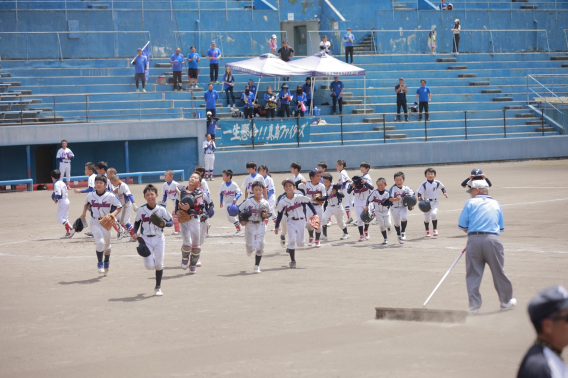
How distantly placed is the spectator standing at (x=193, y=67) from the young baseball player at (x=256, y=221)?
74.2 ft

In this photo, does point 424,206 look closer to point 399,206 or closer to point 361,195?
point 399,206

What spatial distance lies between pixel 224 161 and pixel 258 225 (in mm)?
18986

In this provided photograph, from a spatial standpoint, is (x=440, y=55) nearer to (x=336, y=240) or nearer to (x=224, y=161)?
(x=224, y=161)

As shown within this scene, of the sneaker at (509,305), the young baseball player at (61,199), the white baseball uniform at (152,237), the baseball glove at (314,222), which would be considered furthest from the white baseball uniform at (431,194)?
the young baseball player at (61,199)

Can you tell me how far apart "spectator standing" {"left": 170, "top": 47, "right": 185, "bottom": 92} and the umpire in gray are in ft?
86.7

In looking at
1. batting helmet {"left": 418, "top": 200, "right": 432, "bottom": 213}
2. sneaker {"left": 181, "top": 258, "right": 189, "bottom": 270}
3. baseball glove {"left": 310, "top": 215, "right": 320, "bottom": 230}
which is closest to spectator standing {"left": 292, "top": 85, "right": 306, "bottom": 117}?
batting helmet {"left": 418, "top": 200, "right": 432, "bottom": 213}

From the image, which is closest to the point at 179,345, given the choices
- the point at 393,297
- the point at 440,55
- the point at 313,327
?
the point at 313,327

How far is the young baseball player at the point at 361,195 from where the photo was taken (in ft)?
53.6

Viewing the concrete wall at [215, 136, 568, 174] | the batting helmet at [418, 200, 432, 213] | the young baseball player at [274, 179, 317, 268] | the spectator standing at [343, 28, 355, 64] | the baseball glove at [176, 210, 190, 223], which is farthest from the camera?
the spectator standing at [343, 28, 355, 64]

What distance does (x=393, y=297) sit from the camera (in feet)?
33.8

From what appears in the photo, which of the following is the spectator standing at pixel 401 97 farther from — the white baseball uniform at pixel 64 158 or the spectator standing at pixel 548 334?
the spectator standing at pixel 548 334

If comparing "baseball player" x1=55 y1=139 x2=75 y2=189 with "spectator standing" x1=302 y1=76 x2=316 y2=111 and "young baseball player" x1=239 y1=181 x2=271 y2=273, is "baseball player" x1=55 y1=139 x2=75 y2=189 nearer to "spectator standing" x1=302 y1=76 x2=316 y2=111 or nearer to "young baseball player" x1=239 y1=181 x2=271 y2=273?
"spectator standing" x1=302 y1=76 x2=316 y2=111

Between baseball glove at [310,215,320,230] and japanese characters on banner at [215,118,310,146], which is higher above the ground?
japanese characters on banner at [215,118,310,146]

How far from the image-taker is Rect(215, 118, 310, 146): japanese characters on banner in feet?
105
